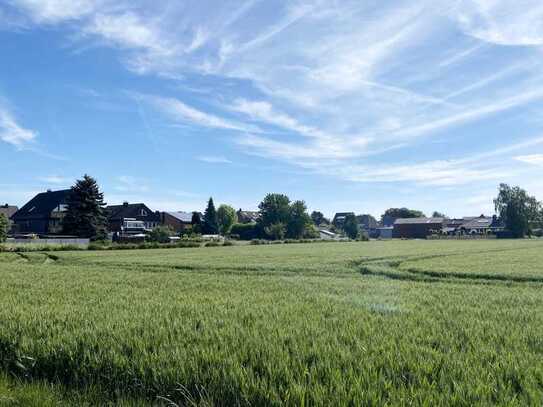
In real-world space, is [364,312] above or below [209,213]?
below

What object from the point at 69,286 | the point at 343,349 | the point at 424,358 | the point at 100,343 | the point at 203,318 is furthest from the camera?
the point at 69,286

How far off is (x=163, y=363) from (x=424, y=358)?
3.20 meters

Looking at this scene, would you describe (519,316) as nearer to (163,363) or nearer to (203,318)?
(203,318)

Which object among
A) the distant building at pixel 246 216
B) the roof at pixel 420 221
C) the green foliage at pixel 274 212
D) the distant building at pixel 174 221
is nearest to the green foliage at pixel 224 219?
the green foliage at pixel 274 212

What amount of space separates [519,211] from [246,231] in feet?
255

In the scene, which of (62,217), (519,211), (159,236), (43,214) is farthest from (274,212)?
(519,211)

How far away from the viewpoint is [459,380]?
180 inches

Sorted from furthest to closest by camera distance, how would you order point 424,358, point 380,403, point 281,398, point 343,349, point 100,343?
point 100,343 < point 343,349 < point 424,358 < point 281,398 < point 380,403

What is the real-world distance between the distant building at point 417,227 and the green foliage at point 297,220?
57.8 m

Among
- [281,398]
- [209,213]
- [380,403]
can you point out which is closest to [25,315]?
[281,398]

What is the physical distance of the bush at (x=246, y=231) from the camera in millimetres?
106375

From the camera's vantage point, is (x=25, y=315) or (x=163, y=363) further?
(x=25, y=315)

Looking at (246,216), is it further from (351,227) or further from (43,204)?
(43,204)

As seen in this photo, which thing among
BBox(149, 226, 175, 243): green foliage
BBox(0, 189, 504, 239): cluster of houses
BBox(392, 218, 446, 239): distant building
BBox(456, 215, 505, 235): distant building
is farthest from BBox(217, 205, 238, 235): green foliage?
BBox(456, 215, 505, 235): distant building
